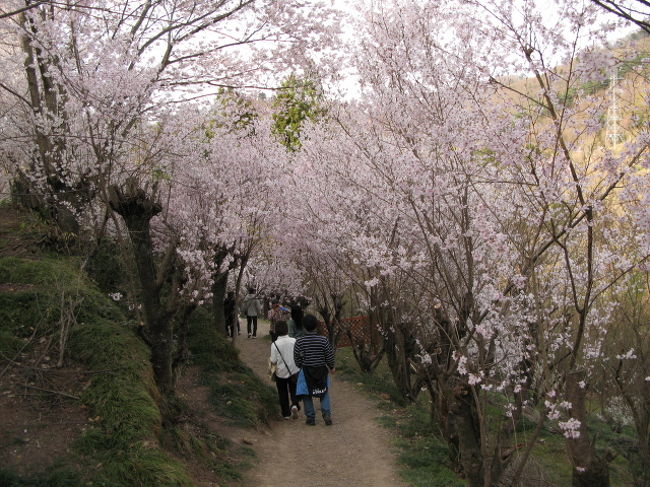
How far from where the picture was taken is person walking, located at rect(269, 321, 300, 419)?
9.10 metres

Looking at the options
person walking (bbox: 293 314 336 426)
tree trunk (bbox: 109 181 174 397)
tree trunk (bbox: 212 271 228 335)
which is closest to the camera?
tree trunk (bbox: 109 181 174 397)

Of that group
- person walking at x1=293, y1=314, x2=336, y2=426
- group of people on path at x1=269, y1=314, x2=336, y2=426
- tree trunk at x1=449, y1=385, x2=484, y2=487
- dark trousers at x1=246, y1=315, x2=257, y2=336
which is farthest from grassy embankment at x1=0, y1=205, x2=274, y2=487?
dark trousers at x1=246, y1=315, x2=257, y2=336

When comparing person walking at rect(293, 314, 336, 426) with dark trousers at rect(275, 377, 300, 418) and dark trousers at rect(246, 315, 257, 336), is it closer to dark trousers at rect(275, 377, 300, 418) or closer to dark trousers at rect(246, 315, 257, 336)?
dark trousers at rect(275, 377, 300, 418)

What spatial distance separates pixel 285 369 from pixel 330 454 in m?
1.77

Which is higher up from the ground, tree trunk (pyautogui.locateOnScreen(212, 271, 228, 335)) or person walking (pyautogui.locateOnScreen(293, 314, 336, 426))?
tree trunk (pyautogui.locateOnScreen(212, 271, 228, 335))

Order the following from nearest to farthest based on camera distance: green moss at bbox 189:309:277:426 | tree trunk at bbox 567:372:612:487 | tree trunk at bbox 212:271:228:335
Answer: tree trunk at bbox 567:372:612:487 < green moss at bbox 189:309:277:426 < tree trunk at bbox 212:271:228:335

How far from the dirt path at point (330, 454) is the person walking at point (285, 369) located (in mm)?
224

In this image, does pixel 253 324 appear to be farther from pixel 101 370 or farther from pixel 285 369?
pixel 101 370

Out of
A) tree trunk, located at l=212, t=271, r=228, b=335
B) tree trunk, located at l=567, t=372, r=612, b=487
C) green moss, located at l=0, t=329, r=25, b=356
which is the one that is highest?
tree trunk, located at l=212, t=271, r=228, b=335

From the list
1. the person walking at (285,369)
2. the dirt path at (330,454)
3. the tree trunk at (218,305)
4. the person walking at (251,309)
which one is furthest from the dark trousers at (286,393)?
the person walking at (251,309)

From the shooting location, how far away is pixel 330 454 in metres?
7.66

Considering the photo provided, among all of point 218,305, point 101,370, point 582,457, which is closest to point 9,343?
point 101,370

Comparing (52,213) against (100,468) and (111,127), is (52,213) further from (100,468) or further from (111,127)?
(100,468)

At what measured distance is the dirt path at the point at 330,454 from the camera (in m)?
6.75
